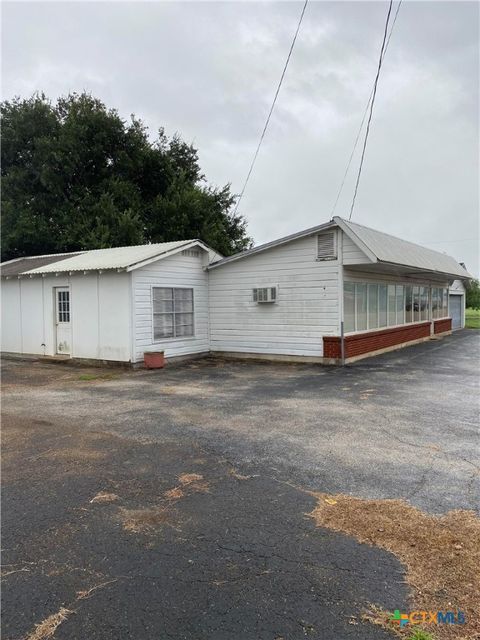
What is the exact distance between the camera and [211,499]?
3.86m

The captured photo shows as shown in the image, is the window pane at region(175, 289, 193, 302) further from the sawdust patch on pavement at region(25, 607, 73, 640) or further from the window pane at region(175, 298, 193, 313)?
the sawdust patch on pavement at region(25, 607, 73, 640)

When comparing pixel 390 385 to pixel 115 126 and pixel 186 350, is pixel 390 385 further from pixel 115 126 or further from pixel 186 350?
pixel 115 126

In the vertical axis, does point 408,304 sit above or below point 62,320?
above

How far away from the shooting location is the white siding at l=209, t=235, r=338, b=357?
12.7 meters

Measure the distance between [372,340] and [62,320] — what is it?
9.55m

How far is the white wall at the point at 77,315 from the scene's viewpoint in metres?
12.1

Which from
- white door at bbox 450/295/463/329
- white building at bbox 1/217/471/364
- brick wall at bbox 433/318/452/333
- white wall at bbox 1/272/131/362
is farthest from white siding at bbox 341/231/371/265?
white door at bbox 450/295/463/329

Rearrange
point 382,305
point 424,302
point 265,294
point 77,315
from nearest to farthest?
point 77,315, point 265,294, point 382,305, point 424,302

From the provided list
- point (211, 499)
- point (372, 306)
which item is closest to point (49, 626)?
point (211, 499)

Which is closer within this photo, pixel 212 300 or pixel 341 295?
pixel 341 295

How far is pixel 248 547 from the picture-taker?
305 cm

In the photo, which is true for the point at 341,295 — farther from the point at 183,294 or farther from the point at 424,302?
the point at 424,302

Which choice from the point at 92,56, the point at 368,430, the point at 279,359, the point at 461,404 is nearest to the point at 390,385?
the point at 461,404

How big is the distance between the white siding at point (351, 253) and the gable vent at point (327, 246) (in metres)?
0.29
